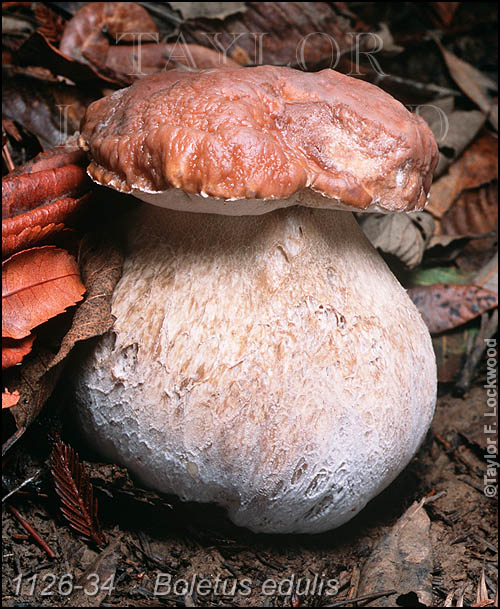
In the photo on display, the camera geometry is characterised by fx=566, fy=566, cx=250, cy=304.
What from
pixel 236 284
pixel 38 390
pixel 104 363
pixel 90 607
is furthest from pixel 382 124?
pixel 90 607

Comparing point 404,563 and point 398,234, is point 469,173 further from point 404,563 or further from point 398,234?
point 404,563

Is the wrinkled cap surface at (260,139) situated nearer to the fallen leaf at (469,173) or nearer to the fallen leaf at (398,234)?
the fallen leaf at (398,234)

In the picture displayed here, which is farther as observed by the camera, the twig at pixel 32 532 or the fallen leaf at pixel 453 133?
the fallen leaf at pixel 453 133

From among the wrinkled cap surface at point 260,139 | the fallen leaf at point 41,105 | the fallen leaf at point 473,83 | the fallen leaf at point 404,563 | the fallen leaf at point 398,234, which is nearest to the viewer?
the wrinkled cap surface at point 260,139

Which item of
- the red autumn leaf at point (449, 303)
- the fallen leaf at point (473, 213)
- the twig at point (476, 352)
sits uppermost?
the fallen leaf at point (473, 213)

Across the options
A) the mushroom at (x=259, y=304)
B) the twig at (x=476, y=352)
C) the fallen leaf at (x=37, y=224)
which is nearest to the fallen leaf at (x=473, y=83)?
the twig at (x=476, y=352)

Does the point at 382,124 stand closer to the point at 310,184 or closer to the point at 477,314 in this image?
the point at 310,184

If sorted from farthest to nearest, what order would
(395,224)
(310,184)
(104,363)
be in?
(395,224)
(104,363)
(310,184)

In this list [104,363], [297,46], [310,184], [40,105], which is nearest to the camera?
[310,184]
